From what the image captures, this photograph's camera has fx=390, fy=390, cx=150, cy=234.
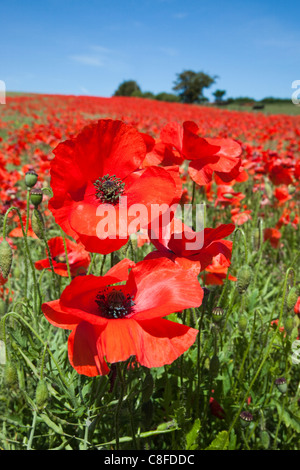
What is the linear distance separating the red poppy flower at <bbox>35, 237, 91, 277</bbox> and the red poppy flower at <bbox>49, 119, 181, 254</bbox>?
56 centimetres

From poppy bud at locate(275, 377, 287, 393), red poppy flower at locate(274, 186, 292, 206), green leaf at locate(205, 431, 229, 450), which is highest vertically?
red poppy flower at locate(274, 186, 292, 206)

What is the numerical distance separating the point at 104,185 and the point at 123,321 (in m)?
0.34

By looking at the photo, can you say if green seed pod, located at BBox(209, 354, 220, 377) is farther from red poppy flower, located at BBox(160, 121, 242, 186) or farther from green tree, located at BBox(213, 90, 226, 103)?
green tree, located at BBox(213, 90, 226, 103)

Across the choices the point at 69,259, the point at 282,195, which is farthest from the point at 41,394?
the point at 282,195

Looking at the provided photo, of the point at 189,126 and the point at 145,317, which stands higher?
the point at 189,126

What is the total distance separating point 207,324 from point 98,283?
117 cm

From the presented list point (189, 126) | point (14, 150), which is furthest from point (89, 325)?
point (14, 150)

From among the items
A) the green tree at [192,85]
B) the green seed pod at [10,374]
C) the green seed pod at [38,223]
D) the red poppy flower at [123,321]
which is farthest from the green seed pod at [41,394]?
the green tree at [192,85]

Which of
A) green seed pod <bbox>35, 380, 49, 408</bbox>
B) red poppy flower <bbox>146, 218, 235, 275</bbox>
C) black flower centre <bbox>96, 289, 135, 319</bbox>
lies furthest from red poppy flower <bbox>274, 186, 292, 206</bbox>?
green seed pod <bbox>35, 380, 49, 408</bbox>

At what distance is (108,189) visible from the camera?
37.9 inches

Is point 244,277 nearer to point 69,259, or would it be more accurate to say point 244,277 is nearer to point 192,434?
point 192,434

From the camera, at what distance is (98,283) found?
833 millimetres

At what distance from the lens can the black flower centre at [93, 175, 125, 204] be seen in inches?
37.8
